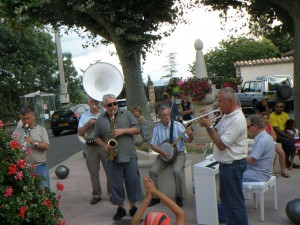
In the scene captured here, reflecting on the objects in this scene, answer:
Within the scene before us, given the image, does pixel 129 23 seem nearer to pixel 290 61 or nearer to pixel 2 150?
pixel 2 150

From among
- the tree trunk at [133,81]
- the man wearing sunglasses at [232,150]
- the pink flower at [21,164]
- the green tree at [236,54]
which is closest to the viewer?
the pink flower at [21,164]

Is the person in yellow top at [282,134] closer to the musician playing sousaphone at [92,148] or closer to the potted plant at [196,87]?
the potted plant at [196,87]

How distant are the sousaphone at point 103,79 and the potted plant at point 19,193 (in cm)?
297

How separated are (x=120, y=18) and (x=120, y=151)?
28.1ft

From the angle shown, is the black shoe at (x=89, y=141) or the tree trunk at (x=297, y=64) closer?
the black shoe at (x=89, y=141)

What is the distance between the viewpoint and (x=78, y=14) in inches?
549

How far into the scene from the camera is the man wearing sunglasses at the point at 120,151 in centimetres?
604

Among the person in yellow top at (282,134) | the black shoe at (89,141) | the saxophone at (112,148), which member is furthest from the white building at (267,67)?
the saxophone at (112,148)

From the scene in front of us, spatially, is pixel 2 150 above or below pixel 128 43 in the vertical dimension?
below

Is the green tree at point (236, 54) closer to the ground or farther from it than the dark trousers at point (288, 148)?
farther from it

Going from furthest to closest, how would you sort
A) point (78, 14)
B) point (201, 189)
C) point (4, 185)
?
1. point (78, 14)
2. point (201, 189)
3. point (4, 185)

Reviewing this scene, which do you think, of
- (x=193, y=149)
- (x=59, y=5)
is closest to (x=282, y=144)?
(x=193, y=149)

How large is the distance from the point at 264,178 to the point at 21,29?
482 inches

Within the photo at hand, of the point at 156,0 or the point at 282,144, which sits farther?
the point at 156,0
